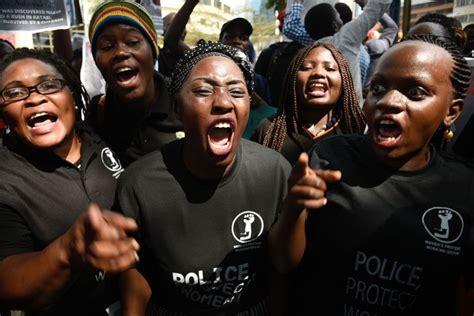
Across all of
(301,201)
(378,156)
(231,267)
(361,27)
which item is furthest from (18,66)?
(361,27)

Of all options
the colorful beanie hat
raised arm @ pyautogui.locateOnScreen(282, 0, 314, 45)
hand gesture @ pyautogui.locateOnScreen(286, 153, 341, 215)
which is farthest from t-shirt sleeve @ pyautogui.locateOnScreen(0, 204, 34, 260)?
raised arm @ pyautogui.locateOnScreen(282, 0, 314, 45)

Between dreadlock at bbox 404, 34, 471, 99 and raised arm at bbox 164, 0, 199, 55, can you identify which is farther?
raised arm at bbox 164, 0, 199, 55

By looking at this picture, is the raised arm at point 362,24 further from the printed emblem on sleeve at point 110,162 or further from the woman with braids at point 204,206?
the printed emblem on sleeve at point 110,162

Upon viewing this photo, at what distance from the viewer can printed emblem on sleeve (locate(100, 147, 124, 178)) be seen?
1.97m

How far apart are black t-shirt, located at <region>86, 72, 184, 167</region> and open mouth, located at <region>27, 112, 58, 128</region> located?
21.5 inches

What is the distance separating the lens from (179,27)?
3.78 m

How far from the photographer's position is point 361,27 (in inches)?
128

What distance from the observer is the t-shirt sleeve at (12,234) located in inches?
58.1

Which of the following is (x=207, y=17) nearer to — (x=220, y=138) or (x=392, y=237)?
(x=220, y=138)

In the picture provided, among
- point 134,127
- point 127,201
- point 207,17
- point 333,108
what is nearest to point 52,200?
point 127,201

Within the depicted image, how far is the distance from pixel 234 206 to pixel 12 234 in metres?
0.89

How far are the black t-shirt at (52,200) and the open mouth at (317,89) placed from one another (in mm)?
1337

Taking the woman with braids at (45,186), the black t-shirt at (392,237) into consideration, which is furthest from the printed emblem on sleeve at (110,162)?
the black t-shirt at (392,237)

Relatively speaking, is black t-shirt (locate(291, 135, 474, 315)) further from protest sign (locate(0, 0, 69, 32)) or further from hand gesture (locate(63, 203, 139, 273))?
protest sign (locate(0, 0, 69, 32))
